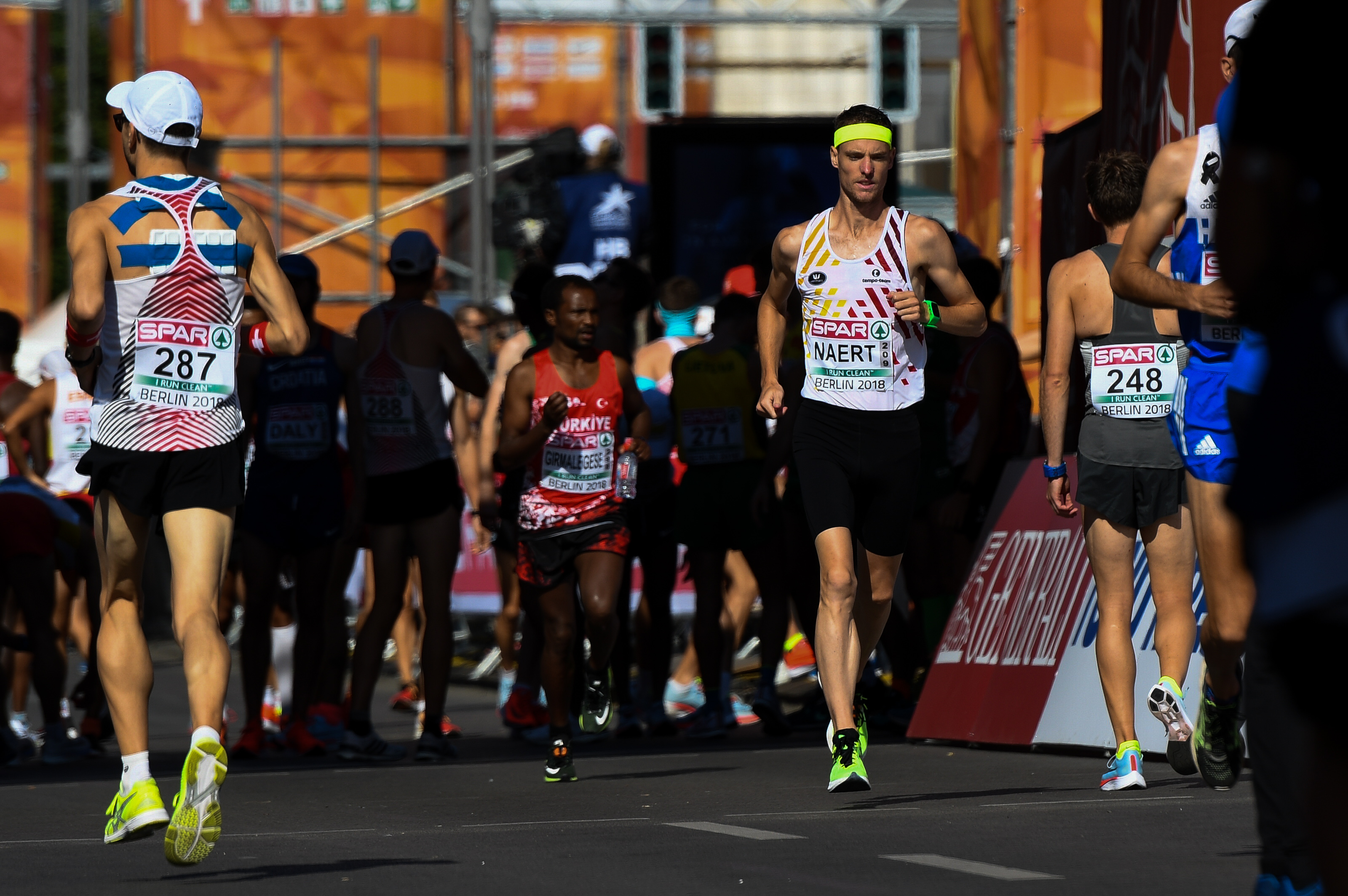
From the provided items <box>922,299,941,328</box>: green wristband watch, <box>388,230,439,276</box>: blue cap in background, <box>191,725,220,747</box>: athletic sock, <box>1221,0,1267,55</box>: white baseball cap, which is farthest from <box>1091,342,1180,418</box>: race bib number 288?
<box>388,230,439,276</box>: blue cap in background

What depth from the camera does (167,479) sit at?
6.06 meters

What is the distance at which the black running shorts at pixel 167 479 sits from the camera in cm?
603

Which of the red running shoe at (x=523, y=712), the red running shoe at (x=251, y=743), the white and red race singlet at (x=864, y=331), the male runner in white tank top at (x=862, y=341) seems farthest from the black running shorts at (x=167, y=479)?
the red running shoe at (x=523, y=712)

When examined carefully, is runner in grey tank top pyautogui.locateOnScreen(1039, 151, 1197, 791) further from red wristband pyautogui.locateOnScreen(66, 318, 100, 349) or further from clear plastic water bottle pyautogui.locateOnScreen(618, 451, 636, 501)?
red wristband pyautogui.locateOnScreen(66, 318, 100, 349)

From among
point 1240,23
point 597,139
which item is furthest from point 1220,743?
point 597,139

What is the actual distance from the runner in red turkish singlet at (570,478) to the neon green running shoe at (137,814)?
284cm

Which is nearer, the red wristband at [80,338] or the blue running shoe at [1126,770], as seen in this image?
the red wristband at [80,338]

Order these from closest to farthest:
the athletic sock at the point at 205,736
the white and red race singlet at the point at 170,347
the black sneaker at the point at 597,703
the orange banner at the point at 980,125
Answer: the athletic sock at the point at 205,736 < the white and red race singlet at the point at 170,347 < the black sneaker at the point at 597,703 < the orange banner at the point at 980,125

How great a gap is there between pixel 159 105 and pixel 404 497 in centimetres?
389

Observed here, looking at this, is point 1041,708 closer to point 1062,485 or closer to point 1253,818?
point 1062,485

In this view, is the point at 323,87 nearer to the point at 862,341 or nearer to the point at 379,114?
the point at 379,114

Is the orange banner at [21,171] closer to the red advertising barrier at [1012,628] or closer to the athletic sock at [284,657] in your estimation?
the athletic sock at [284,657]

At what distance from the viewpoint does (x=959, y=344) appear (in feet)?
35.2

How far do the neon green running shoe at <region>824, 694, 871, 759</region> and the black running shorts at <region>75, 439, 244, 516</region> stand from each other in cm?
213
